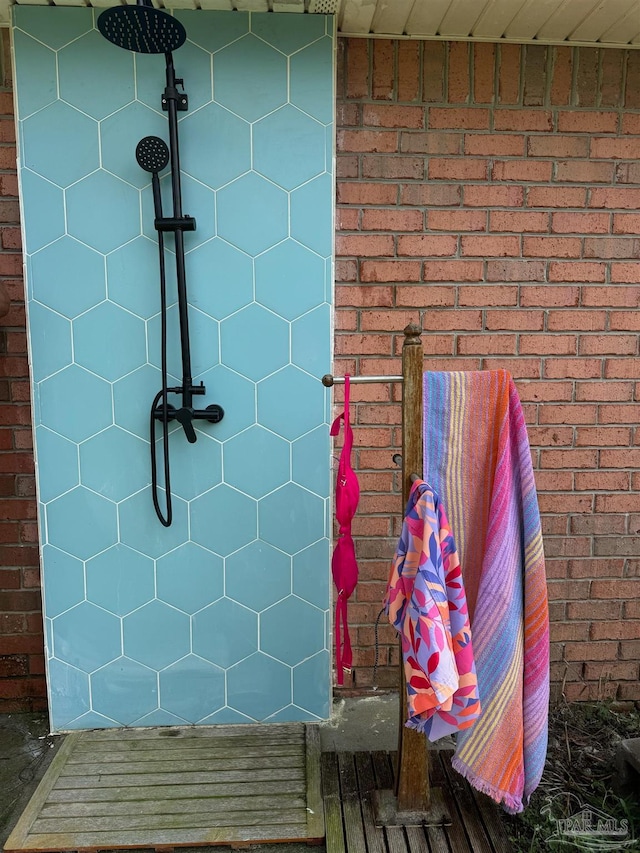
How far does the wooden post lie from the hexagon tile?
19.2 inches

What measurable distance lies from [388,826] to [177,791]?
23.2 inches

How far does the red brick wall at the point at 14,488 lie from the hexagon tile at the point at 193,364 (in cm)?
9

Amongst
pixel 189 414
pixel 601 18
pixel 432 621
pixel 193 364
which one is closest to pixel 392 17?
pixel 601 18

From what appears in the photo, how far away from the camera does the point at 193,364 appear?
191 cm

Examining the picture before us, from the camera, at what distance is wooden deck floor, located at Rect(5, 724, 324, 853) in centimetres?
159

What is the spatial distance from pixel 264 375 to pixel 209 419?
220mm

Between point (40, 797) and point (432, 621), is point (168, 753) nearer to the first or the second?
point (40, 797)

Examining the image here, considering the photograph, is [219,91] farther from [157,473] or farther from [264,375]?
[157,473]

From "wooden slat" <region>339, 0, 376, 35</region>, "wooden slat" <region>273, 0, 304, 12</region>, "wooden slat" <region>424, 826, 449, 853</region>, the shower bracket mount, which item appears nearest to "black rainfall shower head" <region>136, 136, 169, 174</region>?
the shower bracket mount

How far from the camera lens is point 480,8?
68.6 inches

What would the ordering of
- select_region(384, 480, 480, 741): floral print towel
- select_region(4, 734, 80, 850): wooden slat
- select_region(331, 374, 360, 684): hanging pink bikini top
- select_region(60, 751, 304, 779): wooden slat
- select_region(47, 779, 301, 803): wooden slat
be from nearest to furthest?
1. select_region(384, 480, 480, 741): floral print towel
2. select_region(331, 374, 360, 684): hanging pink bikini top
3. select_region(4, 734, 80, 850): wooden slat
4. select_region(47, 779, 301, 803): wooden slat
5. select_region(60, 751, 304, 779): wooden slat

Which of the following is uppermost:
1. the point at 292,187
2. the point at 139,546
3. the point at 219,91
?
the point at 219,91

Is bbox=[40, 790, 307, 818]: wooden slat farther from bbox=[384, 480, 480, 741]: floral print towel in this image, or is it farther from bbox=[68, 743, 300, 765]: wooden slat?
bbox=[384, 480, 480, 741]: floral print towel

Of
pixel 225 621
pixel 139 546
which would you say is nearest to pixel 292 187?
pixel 139 546
